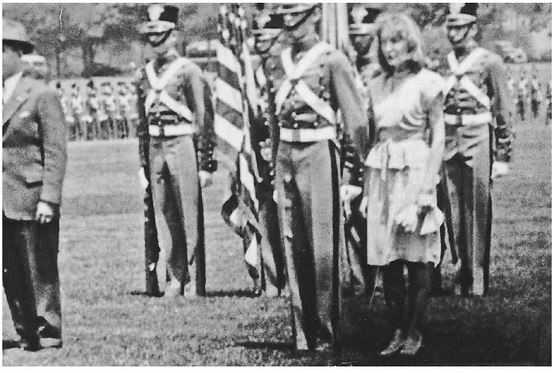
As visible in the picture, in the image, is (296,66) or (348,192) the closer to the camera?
(296,66)

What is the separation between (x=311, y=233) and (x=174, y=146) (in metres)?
1.22

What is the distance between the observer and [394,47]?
31.0 ft

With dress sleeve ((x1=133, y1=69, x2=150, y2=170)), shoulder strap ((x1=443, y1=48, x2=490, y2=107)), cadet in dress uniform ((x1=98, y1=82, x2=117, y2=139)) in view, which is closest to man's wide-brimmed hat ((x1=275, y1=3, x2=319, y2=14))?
shoulder strap ((x1=443, y1=48, x2=490, y2=107))

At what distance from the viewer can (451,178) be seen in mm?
9852

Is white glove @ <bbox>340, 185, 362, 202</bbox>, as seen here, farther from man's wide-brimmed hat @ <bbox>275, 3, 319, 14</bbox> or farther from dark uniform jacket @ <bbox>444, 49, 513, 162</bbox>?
man's wide-brimmed hat @ <bbox>275, 3, 319, 14</bbox>

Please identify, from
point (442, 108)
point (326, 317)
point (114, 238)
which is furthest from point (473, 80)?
point (114, 238)

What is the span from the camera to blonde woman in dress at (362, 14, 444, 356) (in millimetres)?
9414

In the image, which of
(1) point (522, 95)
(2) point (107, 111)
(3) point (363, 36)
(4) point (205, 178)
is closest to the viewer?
(3) point (363, 36)

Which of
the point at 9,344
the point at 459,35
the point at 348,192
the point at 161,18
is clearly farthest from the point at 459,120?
the point at 9,344

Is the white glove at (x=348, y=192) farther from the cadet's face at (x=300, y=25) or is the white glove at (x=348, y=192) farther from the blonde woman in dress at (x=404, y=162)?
the cadet's face at (x=300, y=25)

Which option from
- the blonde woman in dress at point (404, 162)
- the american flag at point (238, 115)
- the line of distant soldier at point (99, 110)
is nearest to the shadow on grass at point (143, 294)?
the american flag at point (238, 115)

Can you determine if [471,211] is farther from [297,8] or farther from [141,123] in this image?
[141,123]

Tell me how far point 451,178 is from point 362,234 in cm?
72

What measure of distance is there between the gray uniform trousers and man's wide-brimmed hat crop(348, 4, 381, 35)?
821 millimetres
